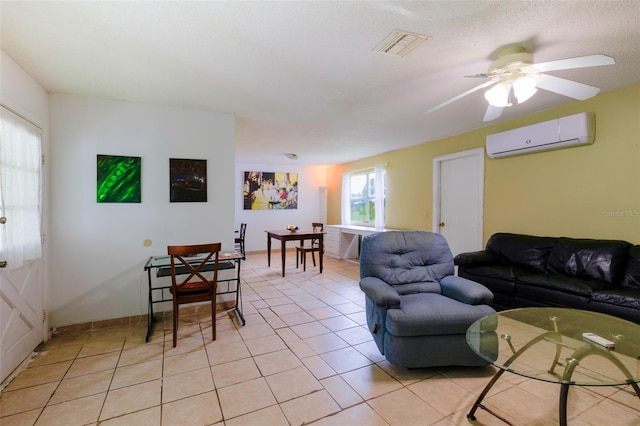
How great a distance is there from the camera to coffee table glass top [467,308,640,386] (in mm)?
1468

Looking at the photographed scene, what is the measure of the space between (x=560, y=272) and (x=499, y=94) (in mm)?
2045

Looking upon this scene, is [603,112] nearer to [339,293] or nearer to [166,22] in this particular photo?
[339,293]

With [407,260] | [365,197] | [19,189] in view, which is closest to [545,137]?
[407,260]

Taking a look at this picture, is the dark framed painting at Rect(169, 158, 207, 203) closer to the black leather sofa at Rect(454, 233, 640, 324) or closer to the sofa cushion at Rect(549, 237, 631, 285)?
the black leather sofa at Rect(454, 233, 640, 324)

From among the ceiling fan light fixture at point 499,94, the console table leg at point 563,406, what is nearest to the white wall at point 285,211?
the ceiling fan light fixture at point 499,94

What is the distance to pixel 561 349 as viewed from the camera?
66.1 inches

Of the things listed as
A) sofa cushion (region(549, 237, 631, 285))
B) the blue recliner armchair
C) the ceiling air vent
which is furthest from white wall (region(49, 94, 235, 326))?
sofa cushion (region(549, 237, 631, 285))

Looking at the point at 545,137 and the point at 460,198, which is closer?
the point at 545,137

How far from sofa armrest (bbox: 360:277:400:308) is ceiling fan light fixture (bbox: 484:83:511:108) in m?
1.61

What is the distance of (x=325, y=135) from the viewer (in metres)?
4.62

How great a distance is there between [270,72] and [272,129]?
1.85 m

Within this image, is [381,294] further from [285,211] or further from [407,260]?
[285,211]

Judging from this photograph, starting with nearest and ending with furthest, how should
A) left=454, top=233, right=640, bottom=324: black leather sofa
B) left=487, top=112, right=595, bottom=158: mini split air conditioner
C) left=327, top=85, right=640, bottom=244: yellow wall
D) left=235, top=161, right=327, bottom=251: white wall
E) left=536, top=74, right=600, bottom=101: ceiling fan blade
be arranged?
left=536, top=74, right=600, bottom=101: ceiling fan blade, left=454, top=233, right=640, bottom=324: black leather sofa, left=327, top=85, right=640, bottom=244: yellow wall, left=487, top=112, right=595, bottom=158: mini split air conditioner, left=235, top=161, right=327, bottom=251: white wall

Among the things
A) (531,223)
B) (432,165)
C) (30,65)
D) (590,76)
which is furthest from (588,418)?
(30,65)
